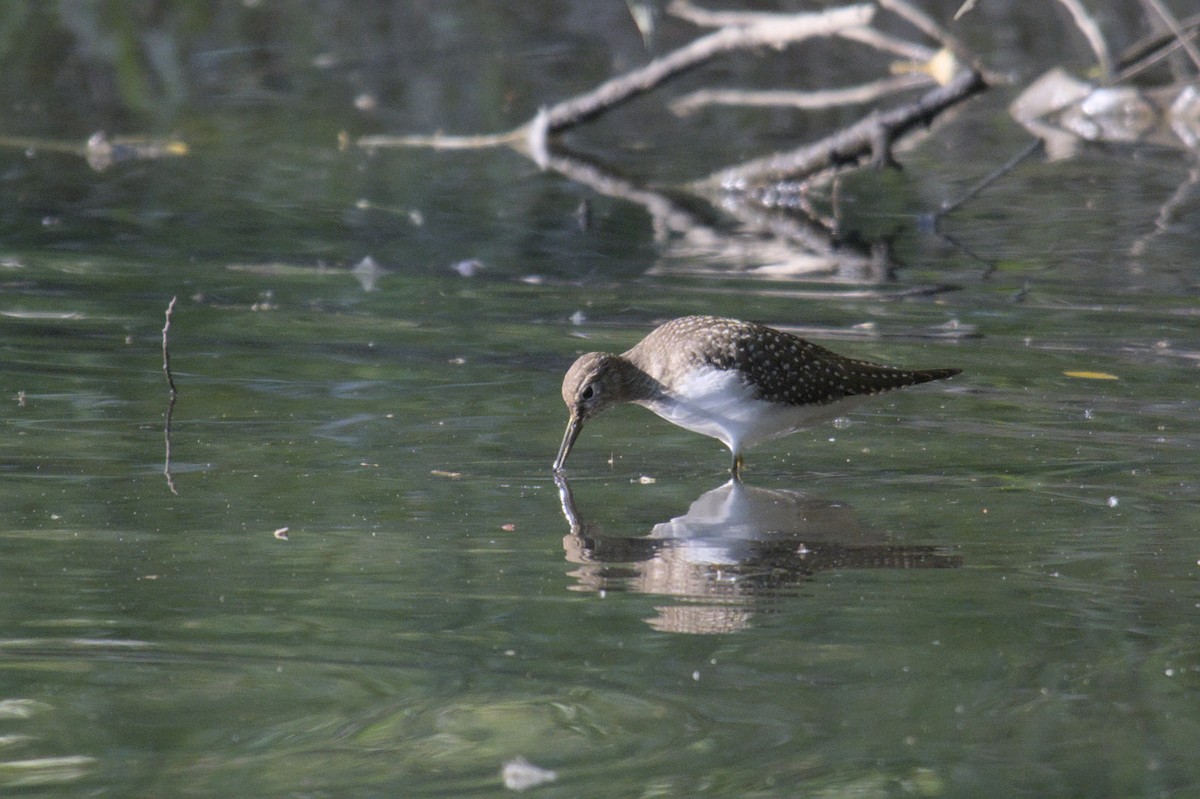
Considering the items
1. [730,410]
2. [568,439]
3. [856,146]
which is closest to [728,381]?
[730,410]

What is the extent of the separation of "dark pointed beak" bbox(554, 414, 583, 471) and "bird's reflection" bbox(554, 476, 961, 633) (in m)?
0.30

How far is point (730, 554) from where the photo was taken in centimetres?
579

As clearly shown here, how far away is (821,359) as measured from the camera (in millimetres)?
6812

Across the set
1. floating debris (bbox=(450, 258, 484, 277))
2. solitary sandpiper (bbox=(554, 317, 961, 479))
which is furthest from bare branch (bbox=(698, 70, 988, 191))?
solitary sandpiper (bbox=(554, 317, 961, 479))

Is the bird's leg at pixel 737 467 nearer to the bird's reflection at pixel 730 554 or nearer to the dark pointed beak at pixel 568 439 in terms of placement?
the bird's reflection at pixel 730 554

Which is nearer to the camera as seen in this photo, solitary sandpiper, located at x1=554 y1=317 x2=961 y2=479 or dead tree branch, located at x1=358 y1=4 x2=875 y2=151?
solitary sandpiper, located at x1=554 y1=317 x2=961 y2=479

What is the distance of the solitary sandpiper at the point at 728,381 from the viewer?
666 centimetres

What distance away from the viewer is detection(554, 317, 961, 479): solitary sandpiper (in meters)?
6.66

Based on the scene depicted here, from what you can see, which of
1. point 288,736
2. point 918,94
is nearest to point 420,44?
point 918,94

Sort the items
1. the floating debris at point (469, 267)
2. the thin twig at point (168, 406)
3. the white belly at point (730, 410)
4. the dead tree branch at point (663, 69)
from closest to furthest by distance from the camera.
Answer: the thin twig at point (168, 406), the white belly at point (730, 410), the floating debris at point (469, 267), the dead tree branch at point (663, 69)

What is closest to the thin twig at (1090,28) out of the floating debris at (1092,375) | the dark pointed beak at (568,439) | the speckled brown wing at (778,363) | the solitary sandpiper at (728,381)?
the floating debris at (1092,375)

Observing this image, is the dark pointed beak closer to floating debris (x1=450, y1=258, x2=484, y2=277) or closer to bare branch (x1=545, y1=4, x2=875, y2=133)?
floating debris (x1=450, y1=258, x2=484, y2=277)

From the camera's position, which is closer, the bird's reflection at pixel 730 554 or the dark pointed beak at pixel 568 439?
the bird's reflection at pixel 730 554

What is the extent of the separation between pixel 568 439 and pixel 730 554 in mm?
1174
